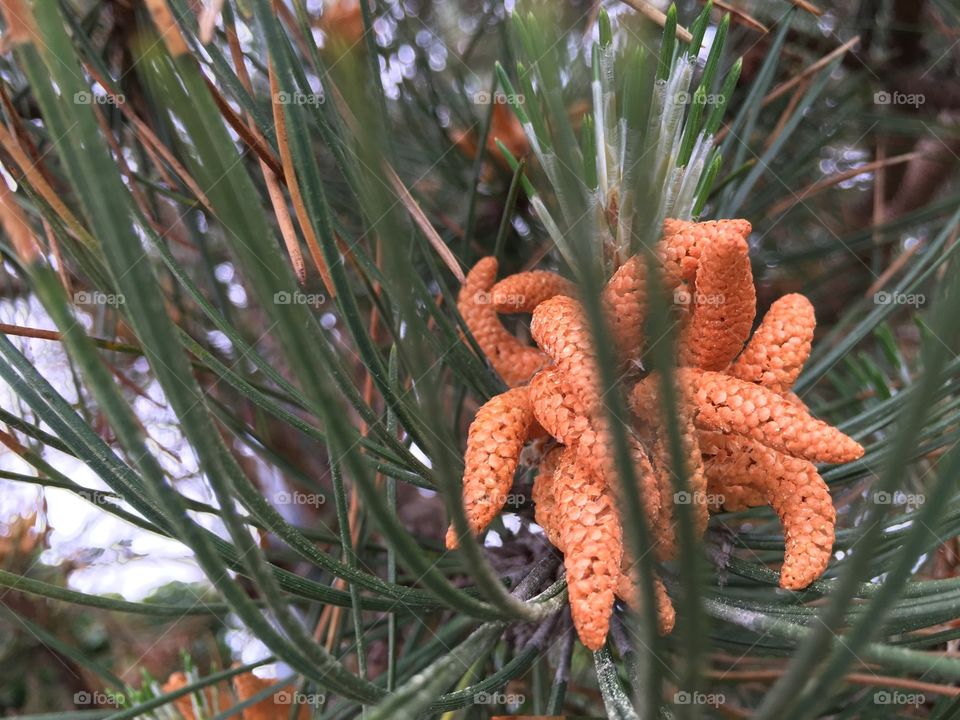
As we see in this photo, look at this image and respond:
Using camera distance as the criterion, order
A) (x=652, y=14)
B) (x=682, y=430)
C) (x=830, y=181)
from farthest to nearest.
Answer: (x=830, y=181) < (x=652, y=14) < (x=682, y=430)

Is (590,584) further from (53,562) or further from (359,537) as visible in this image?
(53,562)

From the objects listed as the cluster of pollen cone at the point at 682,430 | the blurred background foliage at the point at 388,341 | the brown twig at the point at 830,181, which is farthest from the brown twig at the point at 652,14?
the brown twig at the point at 830,181


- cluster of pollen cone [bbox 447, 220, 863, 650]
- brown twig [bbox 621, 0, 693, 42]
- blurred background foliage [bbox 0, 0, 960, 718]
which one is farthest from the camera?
brown twig [bbox 621, 0, 693, 42]

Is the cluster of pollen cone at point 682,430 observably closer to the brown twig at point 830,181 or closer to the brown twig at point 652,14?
the brown twig at point 652,14

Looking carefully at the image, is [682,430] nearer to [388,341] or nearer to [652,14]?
[652,14]

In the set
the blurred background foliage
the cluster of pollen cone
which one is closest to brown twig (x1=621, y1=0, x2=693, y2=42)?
the blurred background foliage

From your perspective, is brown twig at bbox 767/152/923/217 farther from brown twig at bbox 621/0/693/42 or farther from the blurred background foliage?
brown twig at bbox 621/0/693/42

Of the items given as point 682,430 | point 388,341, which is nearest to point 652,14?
point 682,430

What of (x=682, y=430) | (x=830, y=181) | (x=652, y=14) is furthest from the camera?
(x=830, y=181)
